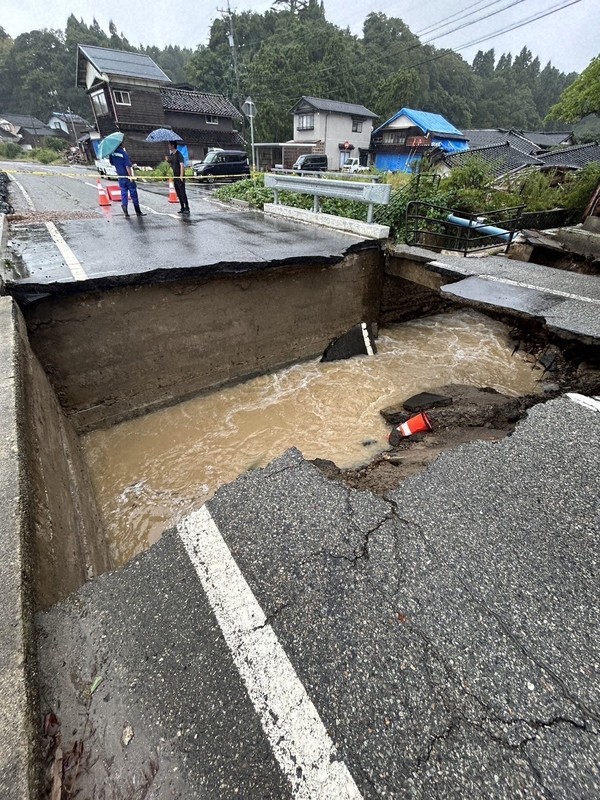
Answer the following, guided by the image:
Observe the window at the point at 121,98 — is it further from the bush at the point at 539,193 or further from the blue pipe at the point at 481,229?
the blue pipe at the point at 481,229

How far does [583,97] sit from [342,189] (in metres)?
8.94

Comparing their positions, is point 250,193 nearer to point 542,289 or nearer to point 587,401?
point 542,289

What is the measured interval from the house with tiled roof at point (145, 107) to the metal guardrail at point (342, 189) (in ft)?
90.5

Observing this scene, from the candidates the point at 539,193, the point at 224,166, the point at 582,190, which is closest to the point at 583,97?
the point at 582,190

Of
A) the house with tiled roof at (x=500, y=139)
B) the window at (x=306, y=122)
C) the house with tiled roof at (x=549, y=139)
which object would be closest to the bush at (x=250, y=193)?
the house with tiled roof at (x=500, y=139)

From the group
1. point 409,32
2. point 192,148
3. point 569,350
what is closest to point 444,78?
point 409,32

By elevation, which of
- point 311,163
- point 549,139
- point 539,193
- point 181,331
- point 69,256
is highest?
point 549,139

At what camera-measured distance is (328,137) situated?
38.9 metres

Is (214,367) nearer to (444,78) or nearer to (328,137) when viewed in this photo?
(328,137)

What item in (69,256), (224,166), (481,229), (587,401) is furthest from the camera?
(224,166)

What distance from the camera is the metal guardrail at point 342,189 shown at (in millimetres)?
6996

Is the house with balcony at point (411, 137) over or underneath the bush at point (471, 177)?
over

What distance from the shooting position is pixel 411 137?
38.7m

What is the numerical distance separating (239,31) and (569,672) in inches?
3400
